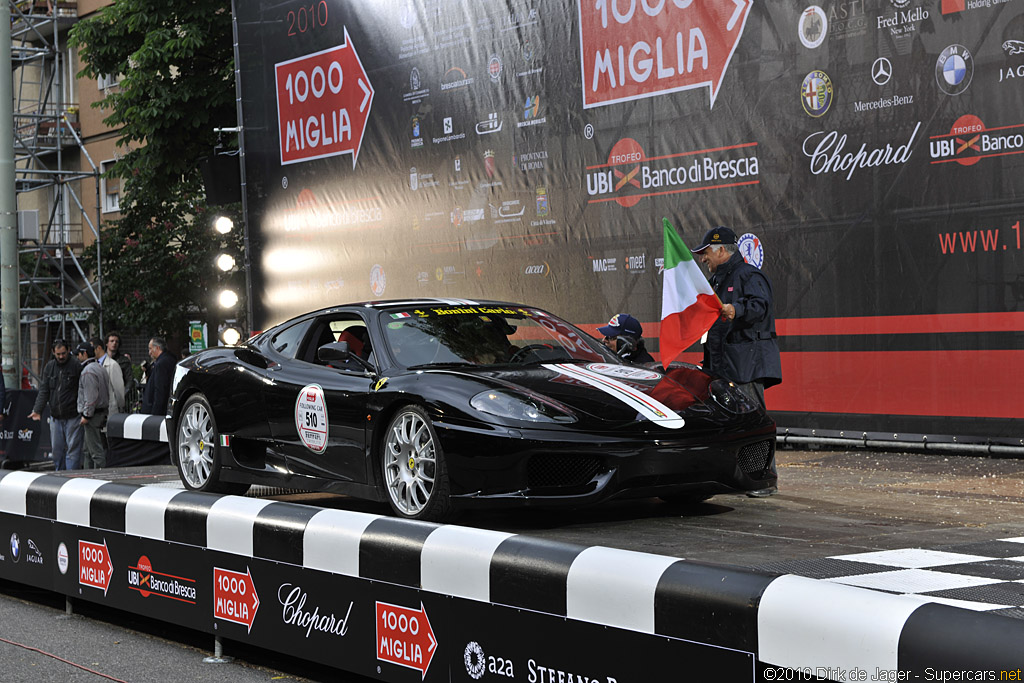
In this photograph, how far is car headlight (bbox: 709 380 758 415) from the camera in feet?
21.3

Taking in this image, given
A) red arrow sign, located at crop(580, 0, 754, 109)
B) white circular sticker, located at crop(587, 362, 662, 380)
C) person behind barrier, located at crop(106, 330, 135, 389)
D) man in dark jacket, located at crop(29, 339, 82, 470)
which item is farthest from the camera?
person behind barrier, located at crop(106, 330, 135, 389)

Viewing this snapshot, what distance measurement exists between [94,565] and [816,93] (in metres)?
7.04

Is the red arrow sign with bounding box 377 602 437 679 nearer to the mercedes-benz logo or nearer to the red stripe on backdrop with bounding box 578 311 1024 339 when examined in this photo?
the red stripe on backdrop with bounding box 578 311 1024 339

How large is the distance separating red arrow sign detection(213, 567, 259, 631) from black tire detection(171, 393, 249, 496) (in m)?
2.50

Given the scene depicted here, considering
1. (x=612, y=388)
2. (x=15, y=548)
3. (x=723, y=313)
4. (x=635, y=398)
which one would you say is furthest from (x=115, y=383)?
(x=635, y=398)

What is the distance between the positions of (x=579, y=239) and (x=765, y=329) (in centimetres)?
524

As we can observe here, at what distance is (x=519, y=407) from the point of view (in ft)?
20.0

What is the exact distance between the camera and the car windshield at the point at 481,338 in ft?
23.0

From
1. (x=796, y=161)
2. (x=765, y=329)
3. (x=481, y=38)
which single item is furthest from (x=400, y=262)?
(x=765, y=329)

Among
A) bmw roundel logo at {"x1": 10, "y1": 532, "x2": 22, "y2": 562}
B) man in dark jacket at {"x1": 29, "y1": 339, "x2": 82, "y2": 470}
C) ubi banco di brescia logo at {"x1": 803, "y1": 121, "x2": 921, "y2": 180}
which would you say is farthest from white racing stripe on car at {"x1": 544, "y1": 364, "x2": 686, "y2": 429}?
man in dark jacket at {"x1": 29, "y1": 339, "x2": 82, "y2": 470}

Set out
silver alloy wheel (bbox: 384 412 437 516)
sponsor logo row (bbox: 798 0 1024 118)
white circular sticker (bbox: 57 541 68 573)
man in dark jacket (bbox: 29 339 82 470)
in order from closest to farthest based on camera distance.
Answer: silver alloy wheel (bbox: 384 412 437 516)
white circular sticker (bbox: 57 541 68 573)
sponsor logo row (bbox: 798 0 1024 118)
man in dark jacket (bbox: 29 339 82 470)

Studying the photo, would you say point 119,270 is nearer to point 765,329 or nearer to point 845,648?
point 765,329

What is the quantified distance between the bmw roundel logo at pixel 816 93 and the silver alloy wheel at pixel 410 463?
568 centimetres

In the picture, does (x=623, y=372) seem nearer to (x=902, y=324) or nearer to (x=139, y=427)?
(x=902, y=324)
